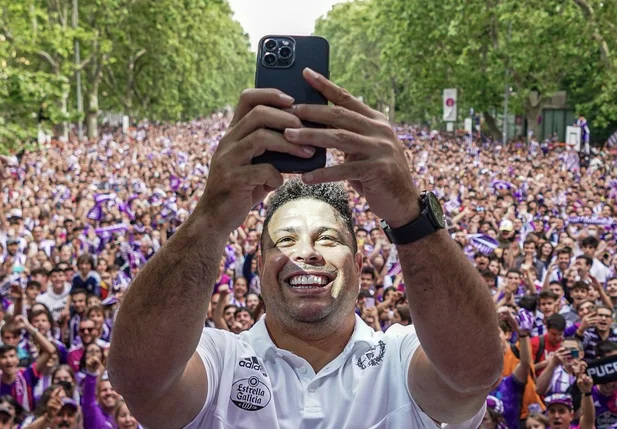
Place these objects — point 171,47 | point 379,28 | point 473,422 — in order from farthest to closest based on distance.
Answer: point 379,28
point 171,47
point 473,422

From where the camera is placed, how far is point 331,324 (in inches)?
91.5

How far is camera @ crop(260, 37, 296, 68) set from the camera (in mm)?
1927

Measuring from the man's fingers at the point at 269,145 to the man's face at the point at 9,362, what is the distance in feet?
15.8

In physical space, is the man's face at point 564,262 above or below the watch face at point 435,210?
below

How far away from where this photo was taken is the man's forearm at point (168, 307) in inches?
75.0

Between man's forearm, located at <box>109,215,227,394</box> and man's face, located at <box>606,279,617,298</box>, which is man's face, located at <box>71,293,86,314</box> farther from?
man's forearm, located at <box>109,215,227,394</box>

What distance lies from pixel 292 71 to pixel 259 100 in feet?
0.43

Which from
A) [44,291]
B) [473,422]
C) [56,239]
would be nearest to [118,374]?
[473,422]

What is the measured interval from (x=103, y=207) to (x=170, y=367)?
12.8m

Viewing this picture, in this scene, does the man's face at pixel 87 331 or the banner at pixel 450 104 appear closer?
the man's face at pixel 87 331

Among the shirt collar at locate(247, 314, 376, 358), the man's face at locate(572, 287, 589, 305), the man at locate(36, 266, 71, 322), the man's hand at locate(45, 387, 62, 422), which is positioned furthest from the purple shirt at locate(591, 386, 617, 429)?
the man at locate(36, 266, 71, 322)

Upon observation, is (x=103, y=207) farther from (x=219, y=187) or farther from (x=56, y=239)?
(x=219, y=187)

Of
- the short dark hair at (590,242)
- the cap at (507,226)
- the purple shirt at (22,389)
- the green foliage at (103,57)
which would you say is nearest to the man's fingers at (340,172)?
the purple shirt at (22,389)

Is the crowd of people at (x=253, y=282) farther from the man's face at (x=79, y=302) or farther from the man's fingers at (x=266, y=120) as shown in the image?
the man's fingers at (x=266, y=120)
